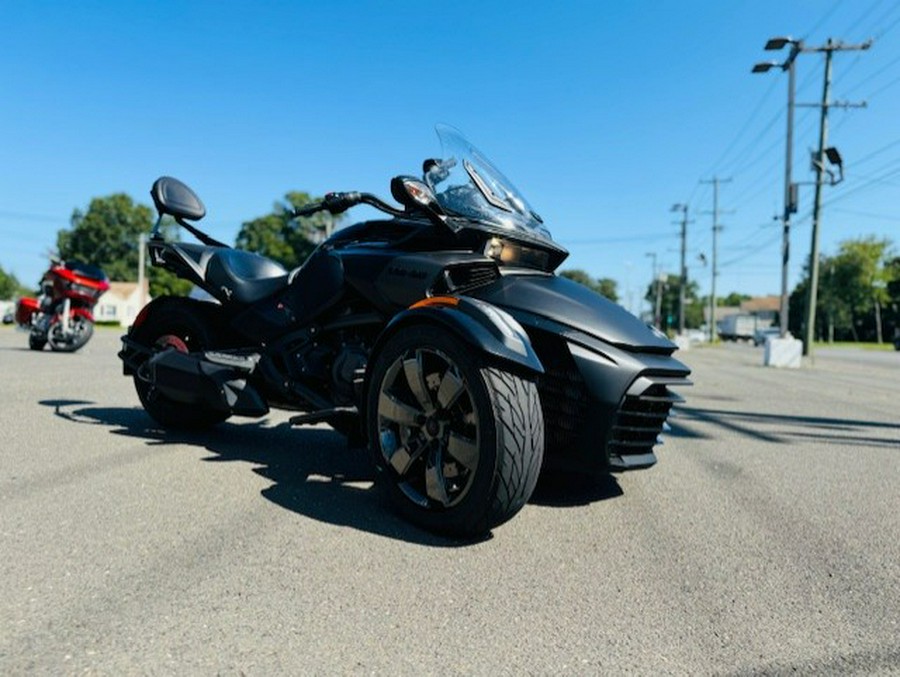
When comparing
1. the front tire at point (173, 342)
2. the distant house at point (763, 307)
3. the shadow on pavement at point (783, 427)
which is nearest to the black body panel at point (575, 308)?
the front tire at point (173, 342)

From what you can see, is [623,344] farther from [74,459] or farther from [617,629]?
[74,459]

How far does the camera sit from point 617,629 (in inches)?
71.6

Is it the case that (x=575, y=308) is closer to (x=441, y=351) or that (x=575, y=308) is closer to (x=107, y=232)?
(x=441, y=351)

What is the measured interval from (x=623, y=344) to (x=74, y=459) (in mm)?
3021

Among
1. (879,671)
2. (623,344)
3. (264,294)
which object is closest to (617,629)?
(879,671)

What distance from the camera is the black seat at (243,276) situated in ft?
12.8

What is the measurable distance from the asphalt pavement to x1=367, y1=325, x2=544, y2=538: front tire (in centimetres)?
15

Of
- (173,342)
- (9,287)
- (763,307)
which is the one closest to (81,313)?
(173,342)

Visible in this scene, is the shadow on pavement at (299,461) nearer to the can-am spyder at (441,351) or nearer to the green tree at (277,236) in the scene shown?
the can-am spyder at (441,351)

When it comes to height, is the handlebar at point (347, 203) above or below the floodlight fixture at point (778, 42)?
below

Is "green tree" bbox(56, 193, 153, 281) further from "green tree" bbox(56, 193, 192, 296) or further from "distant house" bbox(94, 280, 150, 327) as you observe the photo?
"distant house" bbox(94, 280, 150, 327)

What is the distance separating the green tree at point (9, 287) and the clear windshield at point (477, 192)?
125643 mm

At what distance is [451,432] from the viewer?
2486 millimetres

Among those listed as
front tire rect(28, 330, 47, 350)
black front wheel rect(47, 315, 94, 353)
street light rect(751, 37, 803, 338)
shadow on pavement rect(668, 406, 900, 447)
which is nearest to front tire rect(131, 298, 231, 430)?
shadow on pavement rect(668, 406, 900, 447)
